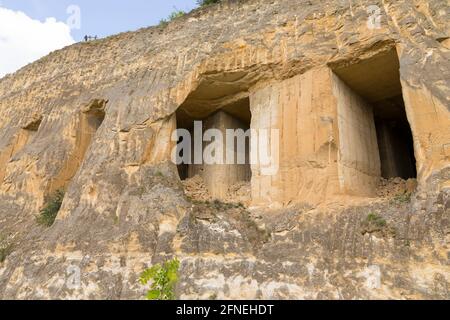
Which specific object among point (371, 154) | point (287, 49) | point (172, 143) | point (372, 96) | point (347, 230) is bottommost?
point (347, 230)

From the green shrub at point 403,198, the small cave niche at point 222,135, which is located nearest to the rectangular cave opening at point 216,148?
the small cave niche at point 222,135

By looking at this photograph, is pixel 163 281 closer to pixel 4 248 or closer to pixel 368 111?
pixel 4 248

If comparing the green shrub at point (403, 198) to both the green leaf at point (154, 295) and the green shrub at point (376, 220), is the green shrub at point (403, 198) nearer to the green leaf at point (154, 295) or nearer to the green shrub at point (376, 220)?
the green shrub at point (376, 220)

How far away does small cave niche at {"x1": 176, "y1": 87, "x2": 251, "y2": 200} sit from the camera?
11031 millimetres

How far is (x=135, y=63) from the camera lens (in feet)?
42.5

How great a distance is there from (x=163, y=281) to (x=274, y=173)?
3.49 metres

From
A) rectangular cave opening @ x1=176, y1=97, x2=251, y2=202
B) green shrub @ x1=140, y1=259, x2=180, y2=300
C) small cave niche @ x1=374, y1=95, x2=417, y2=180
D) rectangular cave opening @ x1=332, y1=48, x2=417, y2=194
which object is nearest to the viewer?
green shrub @ x1=140, y1=259, x2=180, y2=300

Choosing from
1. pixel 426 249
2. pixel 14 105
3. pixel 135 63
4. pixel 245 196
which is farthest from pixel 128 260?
pixel 14 105

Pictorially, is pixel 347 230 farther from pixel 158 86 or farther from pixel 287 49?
pixel 158 86

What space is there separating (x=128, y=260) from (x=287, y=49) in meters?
6.12

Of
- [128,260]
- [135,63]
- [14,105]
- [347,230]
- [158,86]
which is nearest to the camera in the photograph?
[347,230]

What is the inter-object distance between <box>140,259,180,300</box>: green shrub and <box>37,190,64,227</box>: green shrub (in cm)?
501

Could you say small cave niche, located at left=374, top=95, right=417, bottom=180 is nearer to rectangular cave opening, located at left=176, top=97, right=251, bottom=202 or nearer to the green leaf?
rectangular cave opening, located at left=176, top=97, right=251, bottom=202

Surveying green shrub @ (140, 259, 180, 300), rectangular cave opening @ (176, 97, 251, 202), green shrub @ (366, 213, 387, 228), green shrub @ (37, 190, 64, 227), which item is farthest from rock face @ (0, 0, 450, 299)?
green shrub @ (37, 190, 64, 227)
